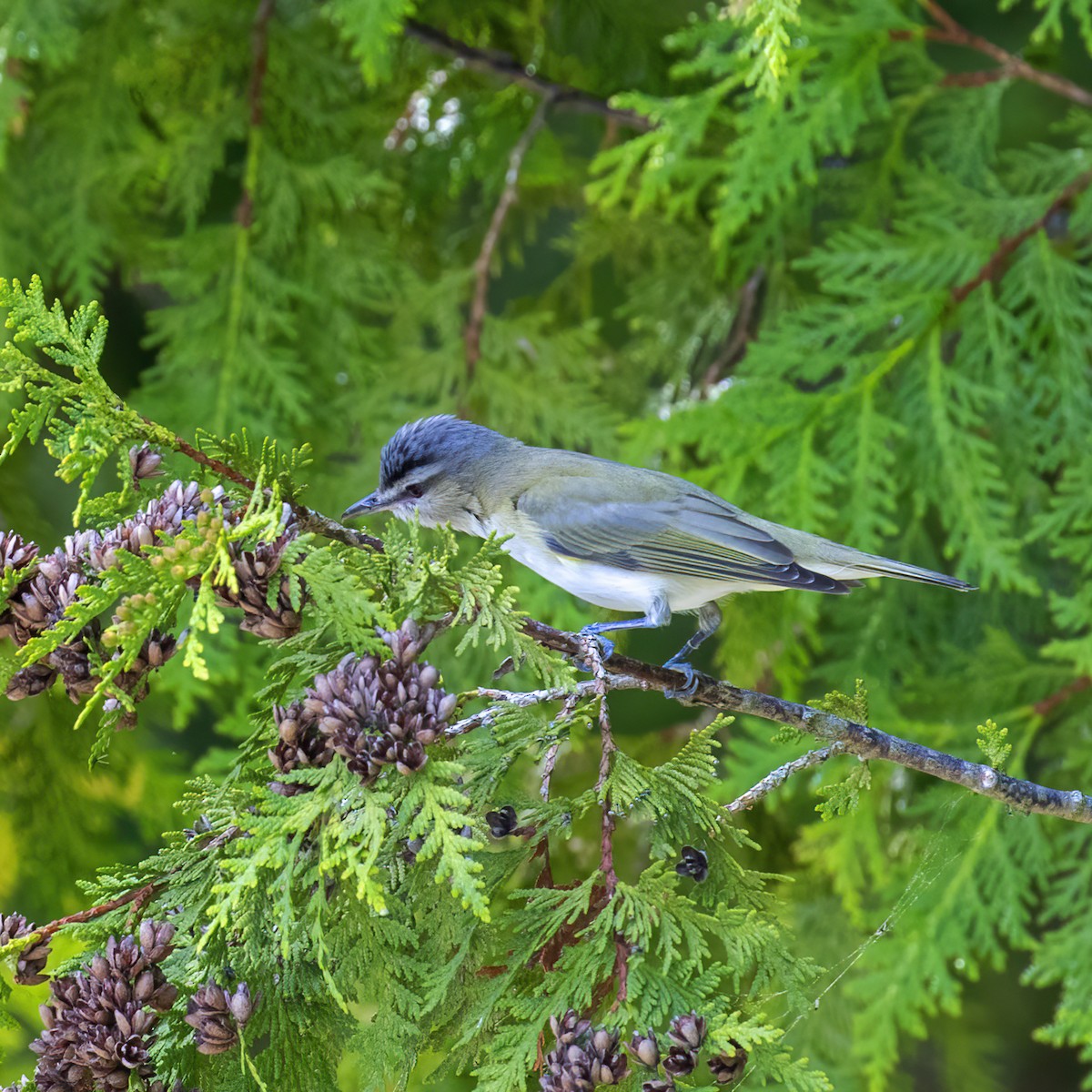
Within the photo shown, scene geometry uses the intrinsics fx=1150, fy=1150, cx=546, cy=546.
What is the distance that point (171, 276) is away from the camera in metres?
2.78

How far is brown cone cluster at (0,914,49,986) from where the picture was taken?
1.19 metres

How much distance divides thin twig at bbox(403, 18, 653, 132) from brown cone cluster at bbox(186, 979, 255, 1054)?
246 centimetres

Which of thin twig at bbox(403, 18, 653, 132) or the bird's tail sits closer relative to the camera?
the bird's tail

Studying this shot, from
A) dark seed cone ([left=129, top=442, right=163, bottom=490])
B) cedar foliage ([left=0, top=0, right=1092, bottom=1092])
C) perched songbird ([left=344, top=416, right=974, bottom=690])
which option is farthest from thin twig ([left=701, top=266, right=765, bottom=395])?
dark seed cone ([left=129, top=442, right=163, bottom=490])

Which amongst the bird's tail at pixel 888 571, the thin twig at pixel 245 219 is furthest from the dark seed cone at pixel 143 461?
the thin twig at pixel 245 219

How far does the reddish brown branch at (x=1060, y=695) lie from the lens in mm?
2539

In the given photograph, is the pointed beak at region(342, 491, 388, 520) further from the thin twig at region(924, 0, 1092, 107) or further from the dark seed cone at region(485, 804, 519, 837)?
the thin twig at region(924, 0, 1092, 107)

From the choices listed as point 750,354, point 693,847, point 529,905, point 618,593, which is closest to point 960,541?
point 750,354

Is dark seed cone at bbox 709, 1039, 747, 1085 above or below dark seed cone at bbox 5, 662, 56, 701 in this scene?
below

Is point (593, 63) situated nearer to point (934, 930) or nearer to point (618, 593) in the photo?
Answer: point (618, 593)

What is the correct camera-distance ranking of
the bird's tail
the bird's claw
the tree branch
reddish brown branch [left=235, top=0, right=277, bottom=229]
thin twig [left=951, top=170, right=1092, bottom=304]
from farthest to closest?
reddish brown branch [left=235, top=0, right=277, bottom=229], thin twig [left=951, top=170, right=1092, bottom=304], the bird's tail, the tree branch, the bird's claw


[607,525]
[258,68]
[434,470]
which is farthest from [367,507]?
[258,68]

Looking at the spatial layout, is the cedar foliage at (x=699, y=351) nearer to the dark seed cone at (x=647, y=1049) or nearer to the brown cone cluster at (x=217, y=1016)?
the dark seed cone at (x=647, y=1049)

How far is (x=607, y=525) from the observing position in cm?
215
